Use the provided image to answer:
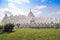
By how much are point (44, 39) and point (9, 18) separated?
46839 millimetres

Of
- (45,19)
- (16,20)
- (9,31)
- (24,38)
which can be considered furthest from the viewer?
(16,20)

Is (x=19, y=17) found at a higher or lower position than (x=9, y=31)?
higher

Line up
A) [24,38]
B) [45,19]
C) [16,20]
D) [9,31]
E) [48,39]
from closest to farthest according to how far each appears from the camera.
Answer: [48,39], [24,38], [9,31], [45,19], [16,20]

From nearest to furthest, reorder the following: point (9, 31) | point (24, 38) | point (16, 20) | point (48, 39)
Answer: point (48, 39)
point (24, 38)
point (9, 31)
point (16, 20)

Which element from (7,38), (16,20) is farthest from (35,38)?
(16,20)

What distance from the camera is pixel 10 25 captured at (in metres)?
31.9

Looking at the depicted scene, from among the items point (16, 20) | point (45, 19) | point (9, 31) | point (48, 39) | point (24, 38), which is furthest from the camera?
point (16, 20)

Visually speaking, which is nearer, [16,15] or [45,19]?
[45,19]

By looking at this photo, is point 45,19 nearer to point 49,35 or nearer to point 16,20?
point 16,20

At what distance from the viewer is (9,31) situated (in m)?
31.1

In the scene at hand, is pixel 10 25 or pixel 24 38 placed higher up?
pixel 10 25

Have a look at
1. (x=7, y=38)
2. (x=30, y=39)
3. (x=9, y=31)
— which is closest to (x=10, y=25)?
(x=9, y=31)

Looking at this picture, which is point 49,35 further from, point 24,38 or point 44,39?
point 24,38

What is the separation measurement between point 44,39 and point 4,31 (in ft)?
37.8
